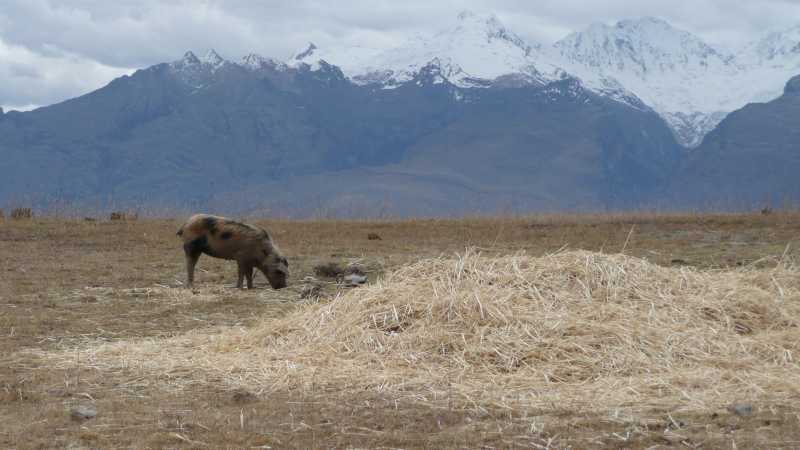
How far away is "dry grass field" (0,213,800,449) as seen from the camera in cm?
673

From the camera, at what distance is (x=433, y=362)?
8664 millimetres

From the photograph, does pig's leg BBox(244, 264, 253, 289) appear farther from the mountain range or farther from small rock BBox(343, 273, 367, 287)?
the mountain range

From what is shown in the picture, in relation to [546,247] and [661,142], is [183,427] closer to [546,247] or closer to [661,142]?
[546,247]

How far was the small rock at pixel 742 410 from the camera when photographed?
6965 millimetres

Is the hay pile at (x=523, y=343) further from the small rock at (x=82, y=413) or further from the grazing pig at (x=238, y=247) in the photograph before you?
the grazing pig at (x=238, y=247)

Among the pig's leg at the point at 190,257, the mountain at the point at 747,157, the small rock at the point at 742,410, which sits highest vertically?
the mountain at the point at 747,157

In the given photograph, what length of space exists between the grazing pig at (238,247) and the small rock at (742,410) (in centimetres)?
882

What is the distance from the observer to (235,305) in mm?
13156

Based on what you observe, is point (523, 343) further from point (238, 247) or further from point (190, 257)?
point (190, 257)

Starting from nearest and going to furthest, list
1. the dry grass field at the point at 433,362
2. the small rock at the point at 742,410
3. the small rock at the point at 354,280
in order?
the dry grass field at the point at 433,362, the small rock at the point at 742,410, the small rock at the point at 354,280

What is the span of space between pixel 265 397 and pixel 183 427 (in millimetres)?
1040

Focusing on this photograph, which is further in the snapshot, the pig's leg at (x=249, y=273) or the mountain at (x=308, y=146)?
the mountain at (x=308, y=146)

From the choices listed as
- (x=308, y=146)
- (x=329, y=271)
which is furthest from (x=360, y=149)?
(x=329, y=271)

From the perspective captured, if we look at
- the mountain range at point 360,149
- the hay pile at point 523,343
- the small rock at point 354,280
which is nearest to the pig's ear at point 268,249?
the small rock at point 354,280
